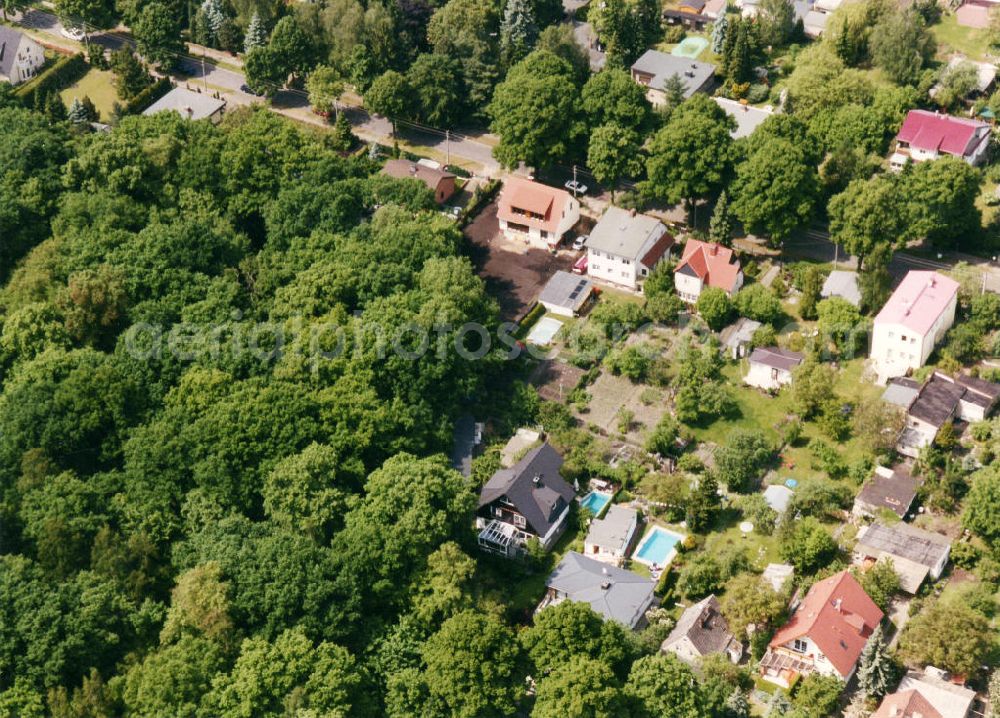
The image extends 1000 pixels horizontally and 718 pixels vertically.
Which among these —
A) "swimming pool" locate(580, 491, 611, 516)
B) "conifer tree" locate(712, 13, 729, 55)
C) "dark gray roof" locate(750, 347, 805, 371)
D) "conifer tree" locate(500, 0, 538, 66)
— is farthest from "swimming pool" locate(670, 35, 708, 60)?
"swimming pool" locate(580, 491, 611, 516)

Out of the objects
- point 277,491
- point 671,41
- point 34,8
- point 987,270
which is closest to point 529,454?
point 277,491

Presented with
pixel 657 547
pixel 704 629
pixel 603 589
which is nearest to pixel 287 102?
pixel 657 547

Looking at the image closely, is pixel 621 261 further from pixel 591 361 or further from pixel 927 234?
pixel 927 234

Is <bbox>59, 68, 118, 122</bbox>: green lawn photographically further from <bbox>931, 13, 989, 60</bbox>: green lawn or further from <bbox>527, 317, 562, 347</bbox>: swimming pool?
<bbox>931, 13, 989, 60</bbox>: green lawn

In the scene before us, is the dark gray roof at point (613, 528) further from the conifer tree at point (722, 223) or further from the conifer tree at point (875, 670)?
the conifer tree at point (722, 223)

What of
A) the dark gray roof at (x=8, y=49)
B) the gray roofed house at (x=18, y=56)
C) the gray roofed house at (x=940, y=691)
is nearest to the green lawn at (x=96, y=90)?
the gray roofed house at (x=18, y=56)

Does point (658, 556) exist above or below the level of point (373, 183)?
below
